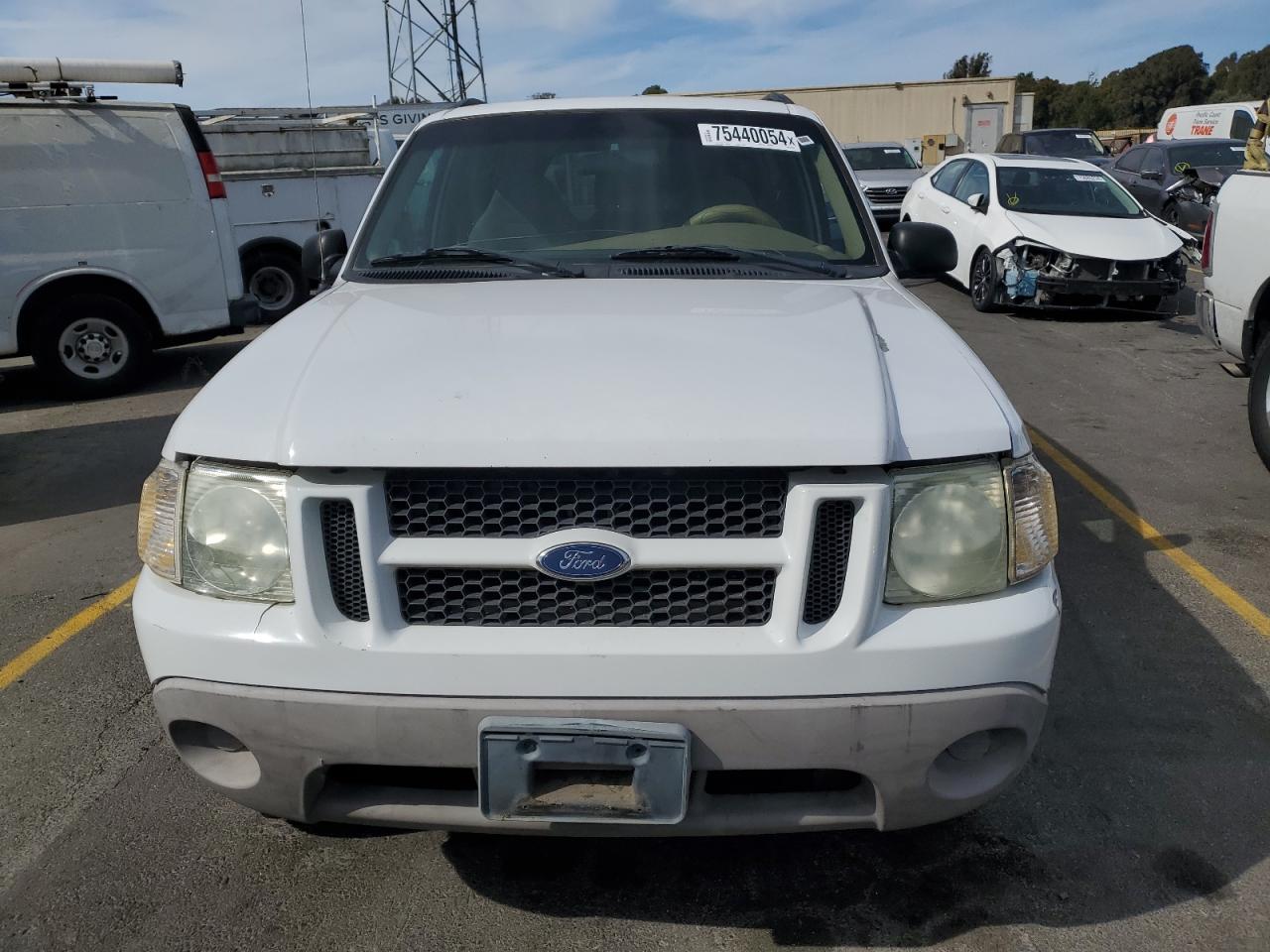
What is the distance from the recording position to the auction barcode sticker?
365 cm

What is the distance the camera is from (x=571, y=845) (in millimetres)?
2666

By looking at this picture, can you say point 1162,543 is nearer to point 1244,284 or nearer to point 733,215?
point 1244,284

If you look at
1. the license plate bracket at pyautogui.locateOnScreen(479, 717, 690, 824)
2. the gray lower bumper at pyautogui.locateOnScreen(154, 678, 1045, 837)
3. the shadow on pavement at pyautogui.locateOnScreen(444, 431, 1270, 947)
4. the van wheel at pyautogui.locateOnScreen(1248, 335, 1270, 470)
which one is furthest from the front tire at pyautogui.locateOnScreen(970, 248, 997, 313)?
the license plate bracket at pyautogui.locateOnScreen(479, 717, 690, 824)

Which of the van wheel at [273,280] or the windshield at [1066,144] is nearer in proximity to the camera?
the van wheel at [273,280]

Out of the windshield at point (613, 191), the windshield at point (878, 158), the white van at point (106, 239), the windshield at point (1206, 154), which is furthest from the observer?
the windshield at point (878, 158)

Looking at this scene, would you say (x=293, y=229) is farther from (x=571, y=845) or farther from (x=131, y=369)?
(x=571, y=845)

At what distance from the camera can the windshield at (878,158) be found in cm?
1869

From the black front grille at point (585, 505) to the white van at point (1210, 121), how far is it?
22.6 m

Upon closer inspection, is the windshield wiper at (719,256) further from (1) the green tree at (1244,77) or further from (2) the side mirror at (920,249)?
(1) the green tree at (1244,77)

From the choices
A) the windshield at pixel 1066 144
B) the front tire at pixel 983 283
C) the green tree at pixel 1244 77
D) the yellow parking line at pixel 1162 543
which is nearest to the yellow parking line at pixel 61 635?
the yellow parking line at pixel 1162 543

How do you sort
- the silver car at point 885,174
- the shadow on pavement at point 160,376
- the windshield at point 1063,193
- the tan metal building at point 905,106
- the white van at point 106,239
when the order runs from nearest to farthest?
the white van at point 106,239, the shadow on pavement at point 160,376, the windshield at point 1063,193, the silver car at point 885,174, the tan metal building at point 905,106

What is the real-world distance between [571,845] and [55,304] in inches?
299

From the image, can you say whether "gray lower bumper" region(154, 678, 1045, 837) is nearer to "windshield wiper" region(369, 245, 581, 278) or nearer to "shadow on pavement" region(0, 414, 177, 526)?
"windshield wiper" region(369, 245, 581, 278)

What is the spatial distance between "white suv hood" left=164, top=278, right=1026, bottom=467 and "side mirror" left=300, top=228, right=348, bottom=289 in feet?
4.00
